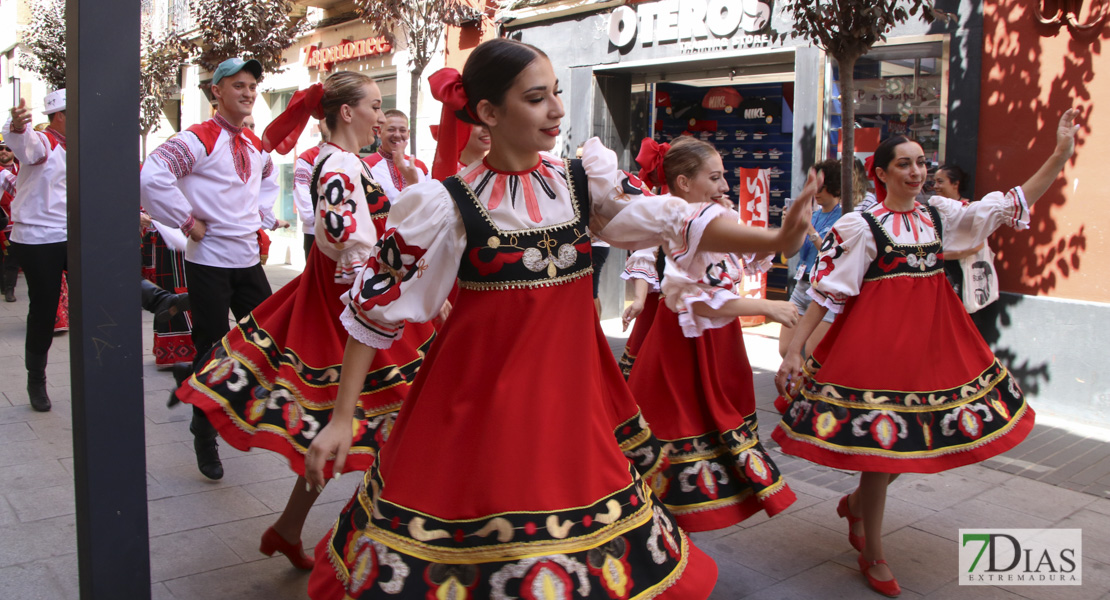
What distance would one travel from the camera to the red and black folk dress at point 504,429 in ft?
6.94

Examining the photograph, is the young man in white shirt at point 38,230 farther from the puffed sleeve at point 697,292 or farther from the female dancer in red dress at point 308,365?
the puffed sleeve at point 697,292

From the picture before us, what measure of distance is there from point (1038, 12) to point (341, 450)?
6455mm

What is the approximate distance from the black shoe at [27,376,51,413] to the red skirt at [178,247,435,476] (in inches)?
124

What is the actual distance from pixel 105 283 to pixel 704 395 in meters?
2.07

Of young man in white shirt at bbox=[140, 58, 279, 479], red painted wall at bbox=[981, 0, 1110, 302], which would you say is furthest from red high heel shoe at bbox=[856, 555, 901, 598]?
red painted wall at bbox=[981, 0, 1110, 302]

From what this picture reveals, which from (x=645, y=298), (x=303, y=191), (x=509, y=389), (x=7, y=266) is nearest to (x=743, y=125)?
(x=303, y=191)

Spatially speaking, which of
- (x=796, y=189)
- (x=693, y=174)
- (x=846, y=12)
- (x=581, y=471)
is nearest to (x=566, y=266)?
(x=581, y=471)

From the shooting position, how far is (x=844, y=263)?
379 cm

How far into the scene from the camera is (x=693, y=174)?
3787mm

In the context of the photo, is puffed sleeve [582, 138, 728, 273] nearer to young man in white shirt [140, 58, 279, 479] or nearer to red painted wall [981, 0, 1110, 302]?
young man in white shirt [140, 58, 279, 479]

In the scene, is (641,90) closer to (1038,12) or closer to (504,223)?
(1038,12)

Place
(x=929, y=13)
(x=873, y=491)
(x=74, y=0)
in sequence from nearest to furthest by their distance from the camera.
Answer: (x=74, y=0), (x=873, y=491), (x=929, y=13)

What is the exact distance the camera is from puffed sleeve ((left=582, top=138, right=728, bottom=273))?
7.98 feet

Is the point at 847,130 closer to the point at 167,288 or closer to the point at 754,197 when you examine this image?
the point at 754,197
